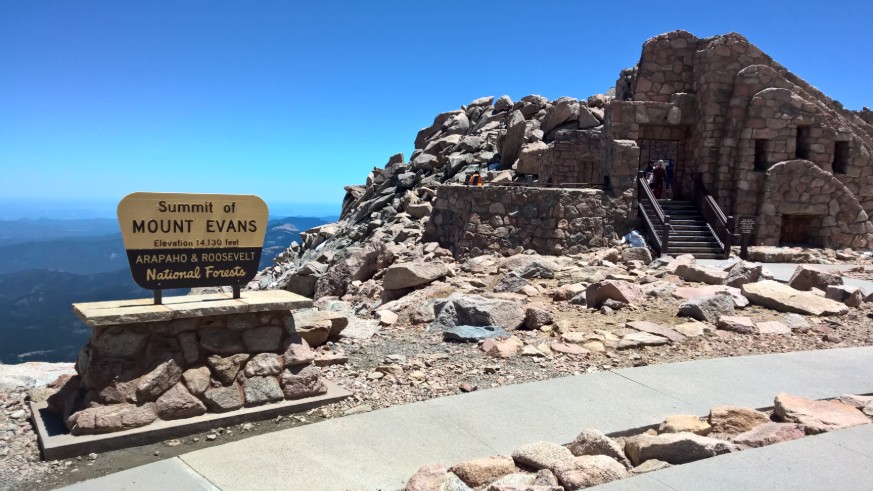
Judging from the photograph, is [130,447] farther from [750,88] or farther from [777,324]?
[750,88]

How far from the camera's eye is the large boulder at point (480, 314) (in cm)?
771

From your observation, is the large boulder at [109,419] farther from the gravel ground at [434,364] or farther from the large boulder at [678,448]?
the large boulder at [678,448]

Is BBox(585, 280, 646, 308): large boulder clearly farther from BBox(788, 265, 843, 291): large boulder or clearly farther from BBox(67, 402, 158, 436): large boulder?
BBox(67, 402, 158, 436): large boulder

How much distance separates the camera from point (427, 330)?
7.88 m

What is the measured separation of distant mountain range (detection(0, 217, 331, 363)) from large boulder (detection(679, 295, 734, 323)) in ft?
52.2

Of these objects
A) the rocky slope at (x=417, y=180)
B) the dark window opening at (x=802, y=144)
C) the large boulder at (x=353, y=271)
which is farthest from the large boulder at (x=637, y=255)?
the dark window opening at (x=802, y=144)

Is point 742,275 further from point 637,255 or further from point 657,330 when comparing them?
point 657,330

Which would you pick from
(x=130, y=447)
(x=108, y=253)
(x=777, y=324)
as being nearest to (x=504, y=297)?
(x=777, y=324)

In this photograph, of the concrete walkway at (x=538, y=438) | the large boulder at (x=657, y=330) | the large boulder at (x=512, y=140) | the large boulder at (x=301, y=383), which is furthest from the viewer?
the large boulder at (x=512, y=140)

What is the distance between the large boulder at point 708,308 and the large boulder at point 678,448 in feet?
15.2

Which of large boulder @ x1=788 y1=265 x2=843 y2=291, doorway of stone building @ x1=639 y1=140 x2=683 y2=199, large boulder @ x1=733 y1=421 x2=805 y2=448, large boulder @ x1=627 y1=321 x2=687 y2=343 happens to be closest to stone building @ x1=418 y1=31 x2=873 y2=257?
doorway of stone building @ x1=639 y1=140 x2=683 y2=199

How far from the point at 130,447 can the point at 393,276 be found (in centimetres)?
709

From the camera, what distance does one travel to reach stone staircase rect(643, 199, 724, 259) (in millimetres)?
15586

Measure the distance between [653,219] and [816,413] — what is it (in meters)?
12.1
